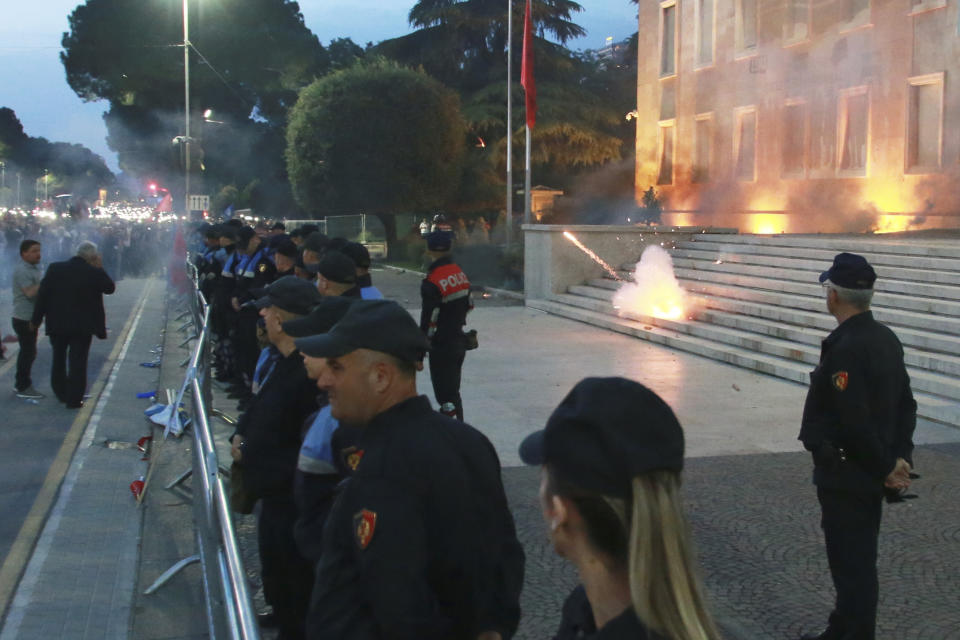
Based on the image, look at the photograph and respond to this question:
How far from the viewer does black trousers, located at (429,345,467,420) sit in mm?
8586

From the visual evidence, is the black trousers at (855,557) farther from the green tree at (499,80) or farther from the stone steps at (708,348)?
the green tree at (499,80)

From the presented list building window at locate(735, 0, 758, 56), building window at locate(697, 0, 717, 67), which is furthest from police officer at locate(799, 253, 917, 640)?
building window at locate(697, 0, 717, 67)

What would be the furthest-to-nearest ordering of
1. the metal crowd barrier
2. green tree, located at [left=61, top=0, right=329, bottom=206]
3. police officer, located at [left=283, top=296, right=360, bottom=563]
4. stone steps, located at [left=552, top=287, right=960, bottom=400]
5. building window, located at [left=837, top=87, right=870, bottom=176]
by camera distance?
1. green tree, located at [left=61, top=0, right=329, bottom=206]
2. building window, located at [left=837, top=87, right=870, bottom=176]
3. stone steps, located at [left=552, top=287, right=960, bottom=400]
4. police officer, located at [left=283, top=296, right=360, bottom=563]
5. the metal crowd barrier

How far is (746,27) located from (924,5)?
20.6ft

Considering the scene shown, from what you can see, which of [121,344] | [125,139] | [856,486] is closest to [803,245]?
[121,344]

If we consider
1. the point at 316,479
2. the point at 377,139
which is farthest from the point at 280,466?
the point at 377,139

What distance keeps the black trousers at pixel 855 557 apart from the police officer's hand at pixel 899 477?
0.07m

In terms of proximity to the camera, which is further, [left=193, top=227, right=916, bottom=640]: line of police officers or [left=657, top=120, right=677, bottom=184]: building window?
[left=657, top=120, right=677, bottom=184]: building window

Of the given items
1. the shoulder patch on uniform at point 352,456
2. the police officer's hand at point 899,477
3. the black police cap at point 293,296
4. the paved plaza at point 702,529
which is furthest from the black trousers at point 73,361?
the shoulder patch on uniform at point 352,456

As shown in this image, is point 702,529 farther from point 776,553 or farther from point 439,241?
point 439,241

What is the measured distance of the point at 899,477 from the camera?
4.43m

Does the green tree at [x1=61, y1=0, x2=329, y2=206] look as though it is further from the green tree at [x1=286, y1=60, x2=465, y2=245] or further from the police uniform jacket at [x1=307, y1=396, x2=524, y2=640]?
the police uniform jacket at [x1=307, y1=396, x2=524, y2=640]

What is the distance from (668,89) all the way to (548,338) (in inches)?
644

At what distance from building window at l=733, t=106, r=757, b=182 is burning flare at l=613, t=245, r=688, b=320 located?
29.1 feet
